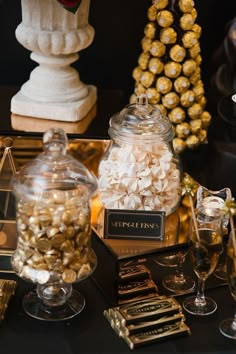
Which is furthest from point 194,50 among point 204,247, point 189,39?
point 204,247

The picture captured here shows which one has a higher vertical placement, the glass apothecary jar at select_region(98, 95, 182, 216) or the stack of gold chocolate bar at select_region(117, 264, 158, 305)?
the glass apothecary jar at select_region(98, 95, 182, 216)

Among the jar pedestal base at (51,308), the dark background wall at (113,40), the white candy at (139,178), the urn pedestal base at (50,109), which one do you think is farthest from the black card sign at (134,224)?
the dark background wall at (113,40)

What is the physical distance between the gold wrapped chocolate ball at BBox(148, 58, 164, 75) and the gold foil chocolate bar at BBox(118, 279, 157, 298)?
51cm

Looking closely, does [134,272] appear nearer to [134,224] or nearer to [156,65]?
[134,224]

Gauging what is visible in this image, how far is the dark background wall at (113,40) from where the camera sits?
68.1 inches

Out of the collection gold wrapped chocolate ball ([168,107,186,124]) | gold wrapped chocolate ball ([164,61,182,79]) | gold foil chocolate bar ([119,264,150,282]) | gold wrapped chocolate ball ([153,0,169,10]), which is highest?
gold wrapped chocolate ball ([153,0,169,10])

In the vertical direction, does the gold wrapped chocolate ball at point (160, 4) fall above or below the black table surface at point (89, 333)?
above

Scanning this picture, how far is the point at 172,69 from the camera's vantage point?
155 cm

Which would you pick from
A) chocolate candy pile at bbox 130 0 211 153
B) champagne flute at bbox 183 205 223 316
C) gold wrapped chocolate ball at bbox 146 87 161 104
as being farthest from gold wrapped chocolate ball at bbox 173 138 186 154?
champagne flute at bbox 183 205 223 316

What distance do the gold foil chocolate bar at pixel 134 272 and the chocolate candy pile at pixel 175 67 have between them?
16.3 inches

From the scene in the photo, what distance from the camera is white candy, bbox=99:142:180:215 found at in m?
1.28

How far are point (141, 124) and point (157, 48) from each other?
0.30 m

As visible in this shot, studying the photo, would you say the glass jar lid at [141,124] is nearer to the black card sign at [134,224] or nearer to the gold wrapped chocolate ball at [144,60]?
the black card sign at [134,224]

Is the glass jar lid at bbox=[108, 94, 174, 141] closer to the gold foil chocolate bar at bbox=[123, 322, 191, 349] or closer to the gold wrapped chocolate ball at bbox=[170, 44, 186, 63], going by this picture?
the gold wrapped chocolate ball at bbox=[170, 44, 186, 63]
